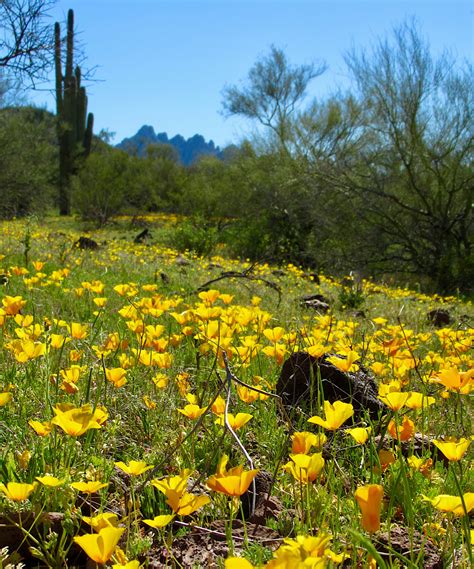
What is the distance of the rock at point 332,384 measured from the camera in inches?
84.7

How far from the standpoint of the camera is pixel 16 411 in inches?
76.8

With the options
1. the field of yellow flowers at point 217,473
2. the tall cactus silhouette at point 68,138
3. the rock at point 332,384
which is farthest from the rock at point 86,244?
the tall cactus silhouette at point 68,138

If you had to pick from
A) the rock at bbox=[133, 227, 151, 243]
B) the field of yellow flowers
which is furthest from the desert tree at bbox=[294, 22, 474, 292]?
the field of yellow flowers

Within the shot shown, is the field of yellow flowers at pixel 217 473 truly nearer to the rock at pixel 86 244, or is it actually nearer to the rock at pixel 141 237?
the rock at pixel 86 244

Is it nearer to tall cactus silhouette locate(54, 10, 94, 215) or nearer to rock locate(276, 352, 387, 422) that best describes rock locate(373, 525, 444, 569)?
rock locate(276, 352, 387, 422)

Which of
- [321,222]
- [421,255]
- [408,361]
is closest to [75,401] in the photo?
[408,361]

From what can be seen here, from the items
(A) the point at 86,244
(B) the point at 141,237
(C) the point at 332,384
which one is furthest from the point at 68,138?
(C) the point at 332,384

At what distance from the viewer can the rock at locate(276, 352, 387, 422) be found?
7.06ft

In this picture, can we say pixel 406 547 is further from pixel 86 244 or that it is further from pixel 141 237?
pixel 141 237

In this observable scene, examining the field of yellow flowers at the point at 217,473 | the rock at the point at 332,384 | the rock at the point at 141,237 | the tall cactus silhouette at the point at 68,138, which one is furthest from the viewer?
the tall cactus silhouette at the point at 68,138

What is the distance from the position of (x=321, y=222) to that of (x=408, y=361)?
1495 cm

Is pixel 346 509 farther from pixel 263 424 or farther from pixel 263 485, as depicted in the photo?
pixel 263 424

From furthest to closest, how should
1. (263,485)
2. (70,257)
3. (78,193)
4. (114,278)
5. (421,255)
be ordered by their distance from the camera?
(78,193) < (421,255) < (70,257) < (114,278) < (263,485)

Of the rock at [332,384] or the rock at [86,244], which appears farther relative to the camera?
the rock at [86,244]
